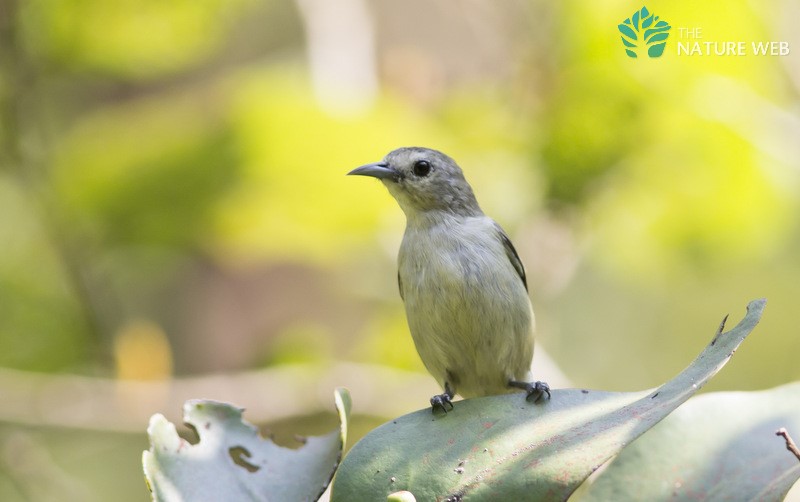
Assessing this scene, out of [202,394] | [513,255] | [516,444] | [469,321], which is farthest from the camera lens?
[202,394]

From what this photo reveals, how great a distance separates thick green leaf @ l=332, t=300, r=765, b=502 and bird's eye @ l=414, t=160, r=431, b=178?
1.93m

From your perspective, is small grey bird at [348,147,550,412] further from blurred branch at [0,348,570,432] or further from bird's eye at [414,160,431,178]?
blurred branch at [0,348,570,432]

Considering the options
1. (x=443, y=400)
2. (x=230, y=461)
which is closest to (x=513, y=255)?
(x=443, y=400)

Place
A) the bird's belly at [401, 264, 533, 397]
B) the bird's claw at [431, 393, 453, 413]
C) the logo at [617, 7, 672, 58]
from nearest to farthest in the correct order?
the bird's claw at [431, 393, 453, 413] → the bird's belly at [401, 264, 533, 397] → the logo at [617, 7, 672, 58]

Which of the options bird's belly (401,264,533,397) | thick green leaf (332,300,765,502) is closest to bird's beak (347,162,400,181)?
bird's belly (401,264,533,397)

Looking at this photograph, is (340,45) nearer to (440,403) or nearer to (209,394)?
(209,394)

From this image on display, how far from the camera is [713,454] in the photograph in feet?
7.14

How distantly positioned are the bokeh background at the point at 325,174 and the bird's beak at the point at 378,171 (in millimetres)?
662

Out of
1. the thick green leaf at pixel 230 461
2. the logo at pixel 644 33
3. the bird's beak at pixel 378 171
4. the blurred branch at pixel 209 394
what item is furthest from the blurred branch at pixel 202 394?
the thick green leaf at pixel 230 461

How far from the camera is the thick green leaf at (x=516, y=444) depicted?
5.97 feet

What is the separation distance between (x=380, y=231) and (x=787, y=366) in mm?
3534

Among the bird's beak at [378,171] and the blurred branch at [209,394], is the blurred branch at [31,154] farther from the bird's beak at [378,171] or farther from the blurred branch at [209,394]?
the bird's beak at [378,171]

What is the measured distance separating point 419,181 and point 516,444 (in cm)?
207

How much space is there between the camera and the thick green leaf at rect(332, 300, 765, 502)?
182cm
